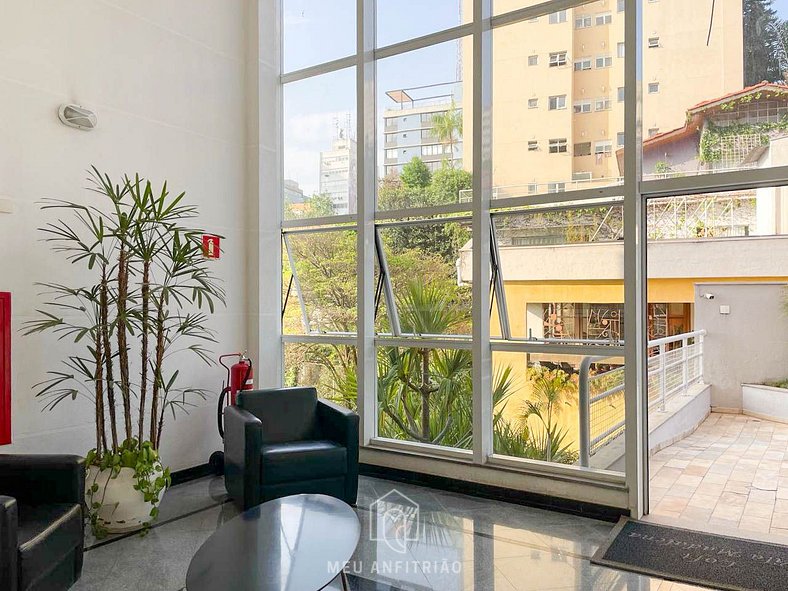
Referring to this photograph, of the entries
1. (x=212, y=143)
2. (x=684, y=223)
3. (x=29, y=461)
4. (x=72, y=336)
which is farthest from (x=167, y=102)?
(x=684, y=223)

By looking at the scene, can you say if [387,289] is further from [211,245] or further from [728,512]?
[728,512]

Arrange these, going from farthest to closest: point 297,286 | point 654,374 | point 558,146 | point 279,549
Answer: point 297,286 < point 558,146 < point 654,374 < point 279,549

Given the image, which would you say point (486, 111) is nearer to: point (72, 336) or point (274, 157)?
point (274, 157)

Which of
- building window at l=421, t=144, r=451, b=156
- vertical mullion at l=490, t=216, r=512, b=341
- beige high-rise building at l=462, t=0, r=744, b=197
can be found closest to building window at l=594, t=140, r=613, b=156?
beige high-rise building at l=462, t=0, r=744, b=197

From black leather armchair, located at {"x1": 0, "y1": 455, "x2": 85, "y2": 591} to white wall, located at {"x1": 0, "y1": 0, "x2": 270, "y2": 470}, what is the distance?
1.00 m

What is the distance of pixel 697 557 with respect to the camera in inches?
139

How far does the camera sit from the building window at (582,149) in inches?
177

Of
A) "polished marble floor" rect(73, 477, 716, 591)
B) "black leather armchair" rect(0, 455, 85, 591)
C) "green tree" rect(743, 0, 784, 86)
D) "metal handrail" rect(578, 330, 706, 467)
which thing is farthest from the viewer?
"metal handrail" rect(578, 330, 706, 467)

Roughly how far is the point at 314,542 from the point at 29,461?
163 cm

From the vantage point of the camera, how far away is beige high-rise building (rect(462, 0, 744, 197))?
13.4 ft

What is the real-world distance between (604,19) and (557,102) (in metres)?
0.65

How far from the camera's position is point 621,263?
440cm

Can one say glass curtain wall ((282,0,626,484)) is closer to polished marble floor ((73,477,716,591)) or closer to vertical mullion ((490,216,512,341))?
vertical mullion ((490,216,512,341))

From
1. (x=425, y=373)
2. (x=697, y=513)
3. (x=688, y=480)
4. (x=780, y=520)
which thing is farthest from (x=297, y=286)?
(x=780, y=520)
